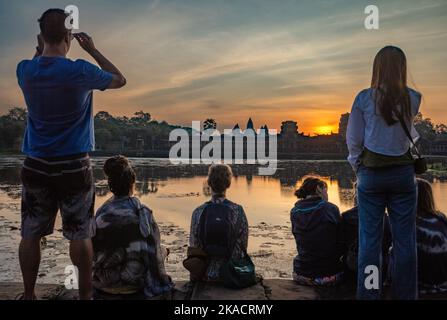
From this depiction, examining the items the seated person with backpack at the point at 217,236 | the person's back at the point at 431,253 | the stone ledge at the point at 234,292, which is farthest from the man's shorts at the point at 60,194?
the person's back at the point at 431,253

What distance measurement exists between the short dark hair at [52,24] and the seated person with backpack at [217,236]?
1.52 meters

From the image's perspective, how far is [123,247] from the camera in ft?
10.9

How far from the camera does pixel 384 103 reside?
2.93 metres

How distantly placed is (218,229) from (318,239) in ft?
2.59

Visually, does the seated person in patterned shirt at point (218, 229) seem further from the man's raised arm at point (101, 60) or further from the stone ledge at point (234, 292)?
the man's raised arm at point (101, 60)

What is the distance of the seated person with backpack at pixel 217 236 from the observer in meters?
3.63

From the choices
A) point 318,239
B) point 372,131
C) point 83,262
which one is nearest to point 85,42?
point 83,262

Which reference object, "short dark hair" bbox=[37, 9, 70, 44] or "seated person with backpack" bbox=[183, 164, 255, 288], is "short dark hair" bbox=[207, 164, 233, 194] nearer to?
"seated person with backpack" bbox=[183, 164, 255, 288]

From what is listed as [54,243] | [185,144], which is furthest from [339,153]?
[54,243]

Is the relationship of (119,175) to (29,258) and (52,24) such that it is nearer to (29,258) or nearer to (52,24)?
(29,258)

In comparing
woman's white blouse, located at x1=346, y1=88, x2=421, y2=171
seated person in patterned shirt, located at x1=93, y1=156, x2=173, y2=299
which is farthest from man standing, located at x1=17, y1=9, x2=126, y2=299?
woman's white blouse, located at x1=346, y1=88, x2=421, y2=171

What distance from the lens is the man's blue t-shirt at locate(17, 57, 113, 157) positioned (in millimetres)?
2732
